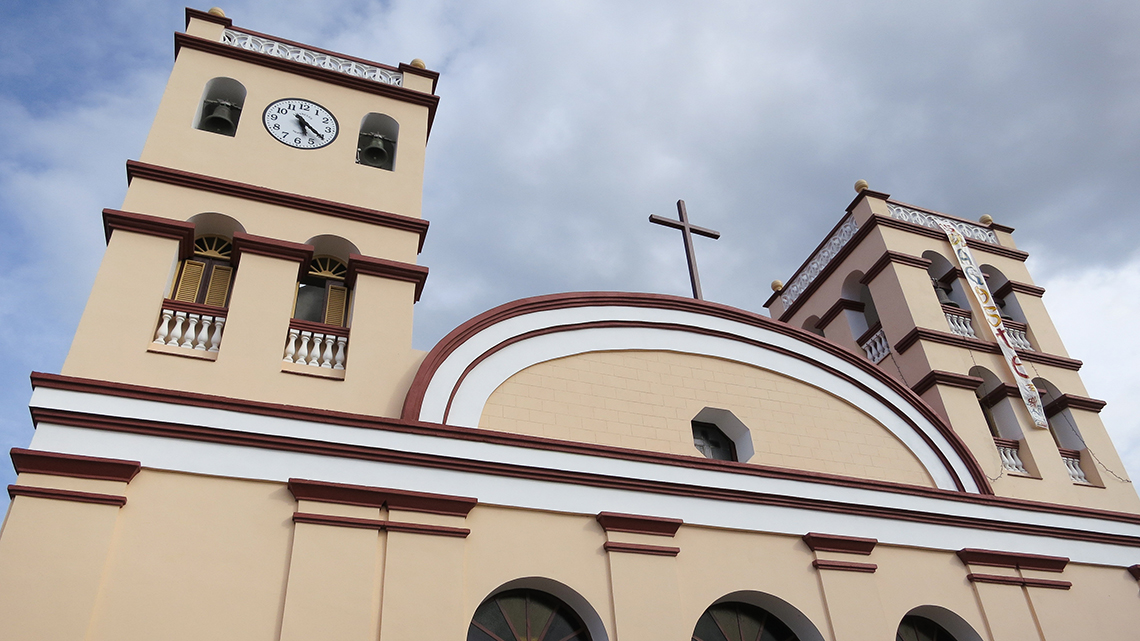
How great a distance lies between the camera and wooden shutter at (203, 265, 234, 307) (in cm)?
941

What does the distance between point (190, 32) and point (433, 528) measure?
759 centimetres

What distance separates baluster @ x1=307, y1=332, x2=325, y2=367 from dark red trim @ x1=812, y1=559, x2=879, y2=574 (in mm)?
5838

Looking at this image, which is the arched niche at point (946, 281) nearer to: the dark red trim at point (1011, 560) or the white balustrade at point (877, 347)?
the white balustrade at point (877, 347)

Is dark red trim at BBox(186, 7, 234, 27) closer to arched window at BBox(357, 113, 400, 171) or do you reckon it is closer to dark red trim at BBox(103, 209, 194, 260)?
arched window at BBox(357, 113, 400, 171)

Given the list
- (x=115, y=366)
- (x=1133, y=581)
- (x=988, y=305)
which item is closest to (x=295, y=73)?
(x=115, y=366)

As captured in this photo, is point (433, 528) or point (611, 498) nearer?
point (433, 528)

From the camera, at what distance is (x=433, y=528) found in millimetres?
8070

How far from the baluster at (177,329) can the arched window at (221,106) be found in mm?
2873

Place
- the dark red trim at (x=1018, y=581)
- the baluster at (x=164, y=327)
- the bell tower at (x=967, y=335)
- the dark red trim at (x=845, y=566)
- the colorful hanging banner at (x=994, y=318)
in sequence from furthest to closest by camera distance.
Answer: the colorful hanging banner at (x=994, y=318)
the bell tower at (x=967, y=335)
the dark red trim at (x=1018, y=581)
the dark red trim at (x=845, y=566)
the baluster at (x=164, y=327)

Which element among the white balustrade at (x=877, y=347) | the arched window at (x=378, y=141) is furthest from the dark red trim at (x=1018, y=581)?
the arched window at (x=378, y=141)

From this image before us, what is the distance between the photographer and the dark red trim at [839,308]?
49.8 feet

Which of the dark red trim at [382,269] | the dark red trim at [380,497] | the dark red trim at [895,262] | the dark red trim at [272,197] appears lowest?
the dark red trim at [380,497]

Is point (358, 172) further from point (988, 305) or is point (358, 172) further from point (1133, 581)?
point (1133, 581)

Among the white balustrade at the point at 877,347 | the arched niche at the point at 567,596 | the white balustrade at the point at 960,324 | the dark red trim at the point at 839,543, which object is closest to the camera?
the arched niche at the point at 567,596
